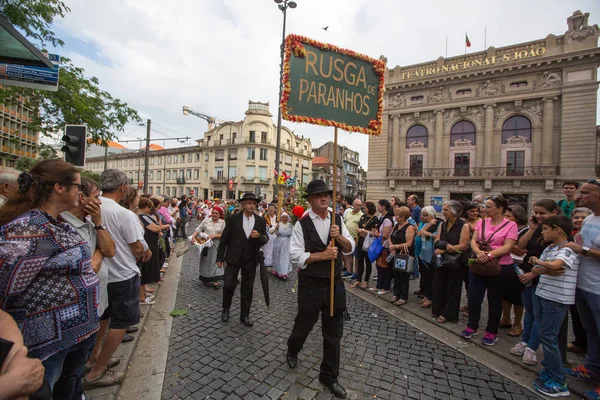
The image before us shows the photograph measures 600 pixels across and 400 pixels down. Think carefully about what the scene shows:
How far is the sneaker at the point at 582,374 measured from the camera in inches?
122

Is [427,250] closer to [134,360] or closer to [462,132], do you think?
[134,360]

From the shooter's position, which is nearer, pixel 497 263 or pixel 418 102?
pixel 497 263

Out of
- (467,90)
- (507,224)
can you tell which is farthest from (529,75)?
(507,224)

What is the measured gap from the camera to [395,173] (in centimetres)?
2855

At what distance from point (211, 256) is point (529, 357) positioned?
586 cm

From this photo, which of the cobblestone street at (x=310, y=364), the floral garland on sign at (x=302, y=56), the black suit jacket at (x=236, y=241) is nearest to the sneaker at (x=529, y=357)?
the cobblestone street at (x=310, y=364)

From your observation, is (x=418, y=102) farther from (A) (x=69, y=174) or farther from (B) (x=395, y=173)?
(A) (x=69, y=174)

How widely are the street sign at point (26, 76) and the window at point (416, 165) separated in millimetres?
28524

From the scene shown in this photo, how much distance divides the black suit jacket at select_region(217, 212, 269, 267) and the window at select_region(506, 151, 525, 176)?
28.2 metres

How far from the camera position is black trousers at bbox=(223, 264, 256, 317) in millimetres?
4348

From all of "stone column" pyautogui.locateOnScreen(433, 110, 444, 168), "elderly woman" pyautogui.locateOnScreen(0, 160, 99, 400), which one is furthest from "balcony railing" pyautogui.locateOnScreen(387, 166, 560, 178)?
"elderly woman" pyautogui.locateOnScreen(0, 160, 99, 400)

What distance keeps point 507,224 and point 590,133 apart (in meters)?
26.4

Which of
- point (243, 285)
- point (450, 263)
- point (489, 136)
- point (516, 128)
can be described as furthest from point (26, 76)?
point (516, 128)

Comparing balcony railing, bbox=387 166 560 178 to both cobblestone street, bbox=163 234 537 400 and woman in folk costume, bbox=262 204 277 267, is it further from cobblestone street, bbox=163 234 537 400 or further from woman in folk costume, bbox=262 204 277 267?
cobblestone street, bbox=163 234 537 400
